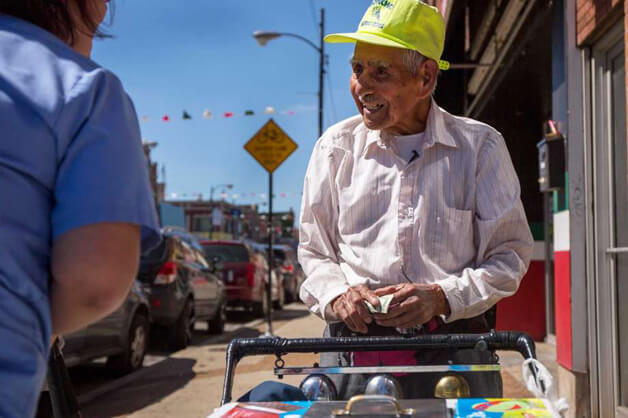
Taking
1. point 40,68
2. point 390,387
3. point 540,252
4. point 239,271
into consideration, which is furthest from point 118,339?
point 239,271

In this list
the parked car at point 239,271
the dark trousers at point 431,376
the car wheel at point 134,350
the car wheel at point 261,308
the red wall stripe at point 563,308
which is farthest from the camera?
the car wheel at point 261,308

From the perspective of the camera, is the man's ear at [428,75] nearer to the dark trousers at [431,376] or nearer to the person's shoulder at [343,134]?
the person's shoulder at [343,134]

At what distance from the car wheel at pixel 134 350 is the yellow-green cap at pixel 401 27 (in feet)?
22.8

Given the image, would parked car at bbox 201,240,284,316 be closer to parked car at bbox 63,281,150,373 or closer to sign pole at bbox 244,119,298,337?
sign pole at bbox 244,119,298,337

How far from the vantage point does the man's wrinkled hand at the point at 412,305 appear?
2.25 metres

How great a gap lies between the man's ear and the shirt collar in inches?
2.9

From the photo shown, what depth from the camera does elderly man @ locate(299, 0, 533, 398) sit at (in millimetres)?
2324

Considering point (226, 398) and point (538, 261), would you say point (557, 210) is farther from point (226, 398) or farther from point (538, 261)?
point (226, 398)

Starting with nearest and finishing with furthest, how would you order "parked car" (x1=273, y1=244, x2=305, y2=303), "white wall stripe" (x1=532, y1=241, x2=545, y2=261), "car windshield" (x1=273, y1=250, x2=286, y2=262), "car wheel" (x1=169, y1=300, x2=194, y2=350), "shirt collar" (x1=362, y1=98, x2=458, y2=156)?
"shirt collar" (x1=362, y1=98, x2=458, y2=156) → "car wheel" (x1=169, y1=300, x2=194, y2=350) → "white wall stripe" (x1=532, y1=241, x2=545, y2=261) → "parked car" (x1=273, y1=244, x2=305, y2=303) → "car windshield" (x1=273, y1=250, x2=286, y2=262)

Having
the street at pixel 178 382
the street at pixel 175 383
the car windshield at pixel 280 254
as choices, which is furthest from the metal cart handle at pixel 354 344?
the car windshield at pixel 280 254

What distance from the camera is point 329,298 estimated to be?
2404 millimetres

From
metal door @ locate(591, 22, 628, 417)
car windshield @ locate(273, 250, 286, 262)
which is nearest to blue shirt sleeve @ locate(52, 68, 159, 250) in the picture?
metal door @ locate(591, 22, 628, 417)

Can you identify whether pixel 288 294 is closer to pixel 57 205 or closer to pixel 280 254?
pixel 280 254

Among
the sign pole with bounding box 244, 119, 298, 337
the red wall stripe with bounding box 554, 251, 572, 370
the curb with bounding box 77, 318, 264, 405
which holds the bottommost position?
the curb with bounding box 77, 318, 264, 405
